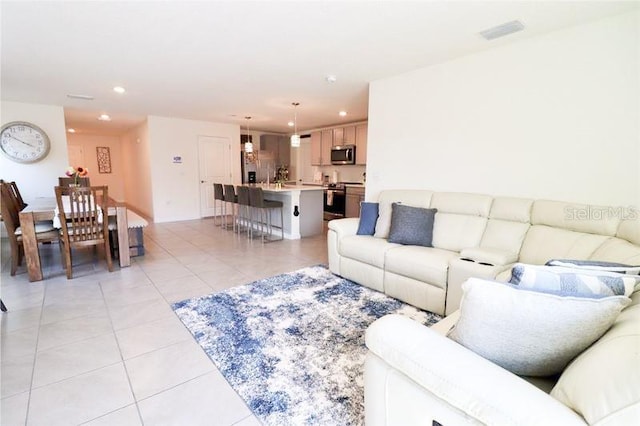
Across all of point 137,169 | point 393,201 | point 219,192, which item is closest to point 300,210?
point 219,192

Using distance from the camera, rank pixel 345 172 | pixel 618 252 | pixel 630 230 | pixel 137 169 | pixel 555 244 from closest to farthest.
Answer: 1. pixel 618 252
2. pixel 630 230
3. pixel 555 244
4. pixel 345 172
5. pixel 137 169

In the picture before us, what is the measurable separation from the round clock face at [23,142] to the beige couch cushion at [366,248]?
5.84 meters

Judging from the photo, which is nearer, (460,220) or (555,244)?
(555,244)

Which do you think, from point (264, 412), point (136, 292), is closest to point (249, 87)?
point (136, 292)

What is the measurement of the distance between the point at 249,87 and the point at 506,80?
315cm

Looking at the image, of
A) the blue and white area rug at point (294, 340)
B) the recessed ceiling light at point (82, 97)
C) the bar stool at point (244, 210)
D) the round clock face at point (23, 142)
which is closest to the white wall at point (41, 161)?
the round clock face at point (23, 142)

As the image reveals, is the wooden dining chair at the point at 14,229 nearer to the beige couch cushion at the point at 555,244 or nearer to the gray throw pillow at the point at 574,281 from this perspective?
the gray throw pillow at the point at 574,281

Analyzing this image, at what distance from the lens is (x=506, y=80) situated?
284 centimetres

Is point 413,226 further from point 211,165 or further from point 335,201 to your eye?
point 211,165

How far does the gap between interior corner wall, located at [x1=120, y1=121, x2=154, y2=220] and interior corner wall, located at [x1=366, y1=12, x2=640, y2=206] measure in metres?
5.98

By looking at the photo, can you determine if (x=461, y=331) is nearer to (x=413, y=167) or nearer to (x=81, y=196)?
(x=413, y=167)

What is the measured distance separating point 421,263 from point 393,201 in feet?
3.60

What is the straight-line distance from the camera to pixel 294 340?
2.18 m

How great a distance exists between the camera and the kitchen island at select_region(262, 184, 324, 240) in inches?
210
